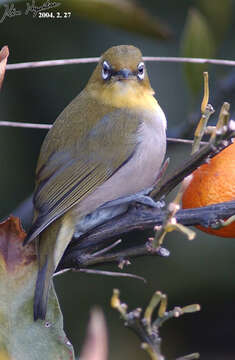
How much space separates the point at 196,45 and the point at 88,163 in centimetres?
68

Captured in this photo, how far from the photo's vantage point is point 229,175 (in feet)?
5.89

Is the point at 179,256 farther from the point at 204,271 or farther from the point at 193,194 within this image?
the point at 193,194

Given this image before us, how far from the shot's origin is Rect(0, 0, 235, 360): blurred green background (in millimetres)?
2609

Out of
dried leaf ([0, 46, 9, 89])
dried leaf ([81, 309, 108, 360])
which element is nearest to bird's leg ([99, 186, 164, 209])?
dried leaf ([0, 46, 9, 89])

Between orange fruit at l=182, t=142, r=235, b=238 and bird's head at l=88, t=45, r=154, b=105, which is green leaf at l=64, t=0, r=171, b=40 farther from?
orange fruit at l=182, t=142, r=235, b=238

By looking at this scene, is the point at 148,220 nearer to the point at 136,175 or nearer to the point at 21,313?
the point at 21,313

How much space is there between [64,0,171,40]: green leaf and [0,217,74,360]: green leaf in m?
1.03

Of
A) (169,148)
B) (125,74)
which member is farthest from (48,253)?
(169,148)

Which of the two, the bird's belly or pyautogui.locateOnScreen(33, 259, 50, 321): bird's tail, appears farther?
the bird's belly

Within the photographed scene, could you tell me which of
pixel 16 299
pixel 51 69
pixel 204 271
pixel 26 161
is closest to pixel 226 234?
pixel 16 299

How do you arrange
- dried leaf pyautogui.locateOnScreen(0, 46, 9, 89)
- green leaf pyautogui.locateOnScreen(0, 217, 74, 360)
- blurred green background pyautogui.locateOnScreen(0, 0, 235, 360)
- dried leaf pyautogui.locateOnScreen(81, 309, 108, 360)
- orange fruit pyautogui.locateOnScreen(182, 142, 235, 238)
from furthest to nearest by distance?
blurred green background pyautogui.locateOnScreen(0, 0, 235, 360) → orange fruit pyautogui.locateOnScreen(182, 142, 235, 238) → dried leaf pyautogui.locateOnScreen(0, 46, 9, 89) → green leaf pyautogui.locateOnScreen(0, 217, 74, 360) → dried leaf pyautogui.locateOnScreen(81, 309, 108, 360)

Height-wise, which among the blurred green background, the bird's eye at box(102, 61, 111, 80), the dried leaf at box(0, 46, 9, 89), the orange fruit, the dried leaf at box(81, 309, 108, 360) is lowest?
the blurred green background

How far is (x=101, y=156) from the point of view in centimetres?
219

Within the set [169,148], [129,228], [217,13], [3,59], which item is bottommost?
[169,148]
